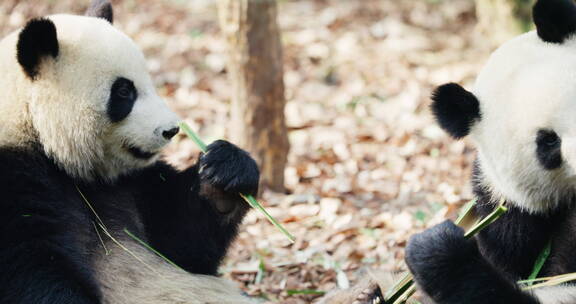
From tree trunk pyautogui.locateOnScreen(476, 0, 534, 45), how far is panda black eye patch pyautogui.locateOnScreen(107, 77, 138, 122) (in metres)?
5.60

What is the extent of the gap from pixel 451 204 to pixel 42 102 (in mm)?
3640

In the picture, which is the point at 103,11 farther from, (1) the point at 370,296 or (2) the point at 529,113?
(2) the point at 529,113

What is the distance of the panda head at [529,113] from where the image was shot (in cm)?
360

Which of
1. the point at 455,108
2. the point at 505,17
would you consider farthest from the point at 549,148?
the point at 505,17

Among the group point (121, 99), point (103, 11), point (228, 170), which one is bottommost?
point (228, 170)

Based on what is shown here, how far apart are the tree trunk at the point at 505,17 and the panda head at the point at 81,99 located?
5.49 m

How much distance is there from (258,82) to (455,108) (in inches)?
126

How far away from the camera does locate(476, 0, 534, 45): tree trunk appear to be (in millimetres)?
8633

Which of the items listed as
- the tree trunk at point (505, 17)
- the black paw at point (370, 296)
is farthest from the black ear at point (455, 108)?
the tree trunk at point (505, 17)

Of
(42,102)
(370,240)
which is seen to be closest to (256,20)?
(370,240)

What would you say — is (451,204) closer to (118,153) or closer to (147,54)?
(118,153)

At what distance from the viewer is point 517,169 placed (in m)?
3.86

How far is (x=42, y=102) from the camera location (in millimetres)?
4273

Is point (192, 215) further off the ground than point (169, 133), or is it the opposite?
point (169, 133)
